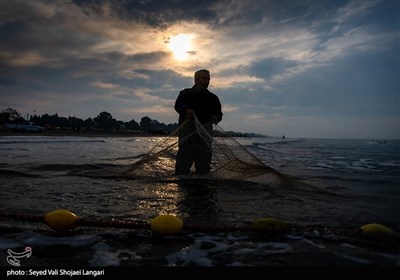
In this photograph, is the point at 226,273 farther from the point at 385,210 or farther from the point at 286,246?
the point at 385,210

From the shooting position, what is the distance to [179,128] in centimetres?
605

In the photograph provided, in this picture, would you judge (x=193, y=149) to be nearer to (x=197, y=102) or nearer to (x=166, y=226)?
(x=197, y=102)

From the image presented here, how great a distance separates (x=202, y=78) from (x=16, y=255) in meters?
4.69

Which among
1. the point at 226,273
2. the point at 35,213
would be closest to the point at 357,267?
the point at 226,273

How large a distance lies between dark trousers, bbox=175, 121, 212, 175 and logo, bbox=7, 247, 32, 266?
3.96 meters

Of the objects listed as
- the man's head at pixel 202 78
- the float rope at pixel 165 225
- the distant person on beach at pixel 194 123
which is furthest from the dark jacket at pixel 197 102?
the float rope at pixel 165 225

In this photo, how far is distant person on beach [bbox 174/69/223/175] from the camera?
602 cm

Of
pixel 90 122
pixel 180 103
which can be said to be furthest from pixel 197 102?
pixel 90 122

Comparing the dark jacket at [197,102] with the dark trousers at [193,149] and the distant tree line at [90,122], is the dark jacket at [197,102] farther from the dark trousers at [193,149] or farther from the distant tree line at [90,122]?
the distant tree line at [90,122]

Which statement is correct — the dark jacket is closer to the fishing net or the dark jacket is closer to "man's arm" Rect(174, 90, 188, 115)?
"man's arm" Rect(174, 90, 188, 115)

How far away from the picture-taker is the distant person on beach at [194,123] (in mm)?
6023

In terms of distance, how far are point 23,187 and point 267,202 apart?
389 cm

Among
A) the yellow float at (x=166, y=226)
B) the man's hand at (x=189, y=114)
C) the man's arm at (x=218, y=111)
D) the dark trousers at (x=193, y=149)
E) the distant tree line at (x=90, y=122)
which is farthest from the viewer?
the distant tree line at (x=90, y=122)

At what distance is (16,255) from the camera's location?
7.17ft
